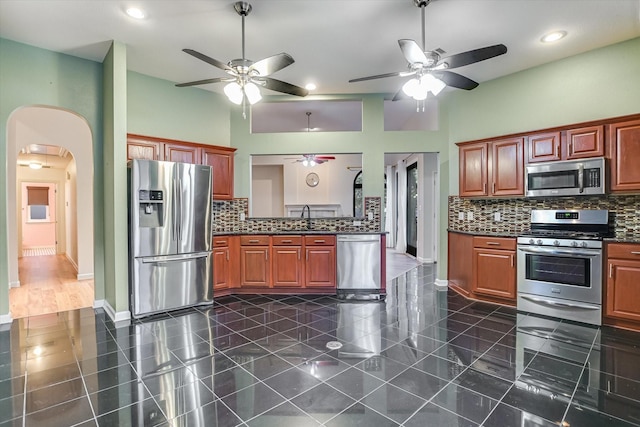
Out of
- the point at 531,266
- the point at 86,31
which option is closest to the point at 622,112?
the point at 531,266

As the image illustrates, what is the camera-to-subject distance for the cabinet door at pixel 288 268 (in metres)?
4.56

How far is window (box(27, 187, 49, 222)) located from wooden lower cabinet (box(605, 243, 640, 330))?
13927 millimetres

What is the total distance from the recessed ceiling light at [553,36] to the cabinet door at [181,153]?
4138mm

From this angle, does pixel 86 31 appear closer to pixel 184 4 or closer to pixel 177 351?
pixel 184 4

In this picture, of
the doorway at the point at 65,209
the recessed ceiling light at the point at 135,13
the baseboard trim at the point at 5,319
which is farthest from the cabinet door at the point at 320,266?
the baseboard trim at the point at 5,319

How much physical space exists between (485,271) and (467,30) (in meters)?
2.69

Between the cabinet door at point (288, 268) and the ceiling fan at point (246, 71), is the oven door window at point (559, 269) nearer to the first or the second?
the cabinet door at point (288, 268)

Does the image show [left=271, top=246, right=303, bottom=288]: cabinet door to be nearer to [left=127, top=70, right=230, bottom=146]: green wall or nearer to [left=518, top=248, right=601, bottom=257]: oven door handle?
[left=127, top=70, right=230, bottom=146]: green wall

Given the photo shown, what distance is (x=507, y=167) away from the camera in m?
4.13

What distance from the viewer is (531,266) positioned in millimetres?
3744

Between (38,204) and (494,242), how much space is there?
13.1m

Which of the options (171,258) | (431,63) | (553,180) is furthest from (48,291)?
(553,180)

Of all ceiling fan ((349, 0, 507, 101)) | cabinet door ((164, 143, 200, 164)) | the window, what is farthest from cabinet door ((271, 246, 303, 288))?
the window

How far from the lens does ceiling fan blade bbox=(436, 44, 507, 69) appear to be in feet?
8.27
